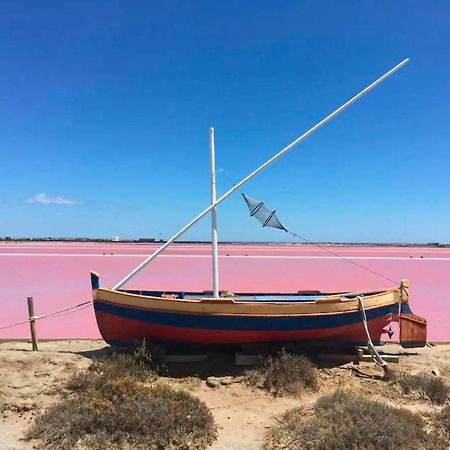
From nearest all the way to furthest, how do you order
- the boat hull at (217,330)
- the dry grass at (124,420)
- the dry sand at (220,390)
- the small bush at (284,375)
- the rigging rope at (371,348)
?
1. the dry grass at (124,420)
2. the dry sand at (220,390)
3. the small bush at (284,375)
4. the rigging rope at (371,348)
5. the boat hull at (217,330)

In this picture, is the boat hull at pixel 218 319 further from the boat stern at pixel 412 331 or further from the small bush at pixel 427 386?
the small bush at pixel 427 386

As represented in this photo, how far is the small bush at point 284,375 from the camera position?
7.39 m

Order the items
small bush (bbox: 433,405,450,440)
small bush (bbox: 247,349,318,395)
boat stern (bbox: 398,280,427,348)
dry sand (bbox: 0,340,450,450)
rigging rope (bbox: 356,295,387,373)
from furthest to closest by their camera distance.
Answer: boat stern (bbox: 398,280,427,348) < rigging rope (bbox: 356,295,387,373) < small bush (bbox: 247,349,318,395) < dry sand (bbox: 0,340,450,450) < small bush (bbox: 433,405,450,440)

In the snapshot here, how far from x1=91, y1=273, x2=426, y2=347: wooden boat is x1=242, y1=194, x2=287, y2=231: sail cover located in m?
1.69

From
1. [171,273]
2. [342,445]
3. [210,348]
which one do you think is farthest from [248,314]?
[171,273]

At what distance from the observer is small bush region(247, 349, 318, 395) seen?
7387 millimetres

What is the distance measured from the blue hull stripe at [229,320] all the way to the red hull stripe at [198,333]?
0.07 m

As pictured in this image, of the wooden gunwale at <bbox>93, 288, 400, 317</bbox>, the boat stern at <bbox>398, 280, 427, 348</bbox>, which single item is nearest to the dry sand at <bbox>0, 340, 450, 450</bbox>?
the boat stern at <bbox>398, 280, 427, 348</bbox>

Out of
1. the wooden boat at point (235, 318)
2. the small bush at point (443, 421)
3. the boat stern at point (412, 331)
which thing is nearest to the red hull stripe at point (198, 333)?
the wooden boat at point (235, 318)

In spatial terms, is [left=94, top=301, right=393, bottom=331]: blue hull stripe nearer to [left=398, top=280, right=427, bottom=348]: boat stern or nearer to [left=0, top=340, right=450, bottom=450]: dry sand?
[left=0, top=340, right=450, bottom=450]: dry sand

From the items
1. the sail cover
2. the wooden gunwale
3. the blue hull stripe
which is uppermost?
the sail cover

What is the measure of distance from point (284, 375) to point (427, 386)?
2.27 metres

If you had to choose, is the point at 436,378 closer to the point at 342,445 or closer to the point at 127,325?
the point at 342,445

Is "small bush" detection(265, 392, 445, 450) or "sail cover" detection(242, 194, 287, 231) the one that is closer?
"small bush" detection(265, 392, 445, 450)
